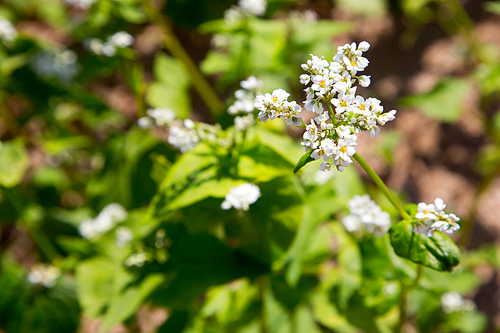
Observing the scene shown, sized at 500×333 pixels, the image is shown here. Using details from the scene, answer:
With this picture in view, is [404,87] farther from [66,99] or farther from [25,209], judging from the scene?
[25,209]

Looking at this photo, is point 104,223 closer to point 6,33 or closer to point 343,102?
point 6,33

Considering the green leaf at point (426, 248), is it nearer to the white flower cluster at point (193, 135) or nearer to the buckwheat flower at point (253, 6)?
the white flower cluster at point (193, 135)

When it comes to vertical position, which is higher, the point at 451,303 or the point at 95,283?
the point at 95,283

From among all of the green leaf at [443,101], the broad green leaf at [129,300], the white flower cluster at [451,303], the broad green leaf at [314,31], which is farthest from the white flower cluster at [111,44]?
the white flower cluster at [451,303]

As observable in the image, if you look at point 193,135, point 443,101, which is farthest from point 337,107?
point 443,101

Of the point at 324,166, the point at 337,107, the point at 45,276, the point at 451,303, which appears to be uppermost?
the point at 337,107

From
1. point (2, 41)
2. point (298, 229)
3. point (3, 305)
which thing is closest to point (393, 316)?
point (298, 229)
